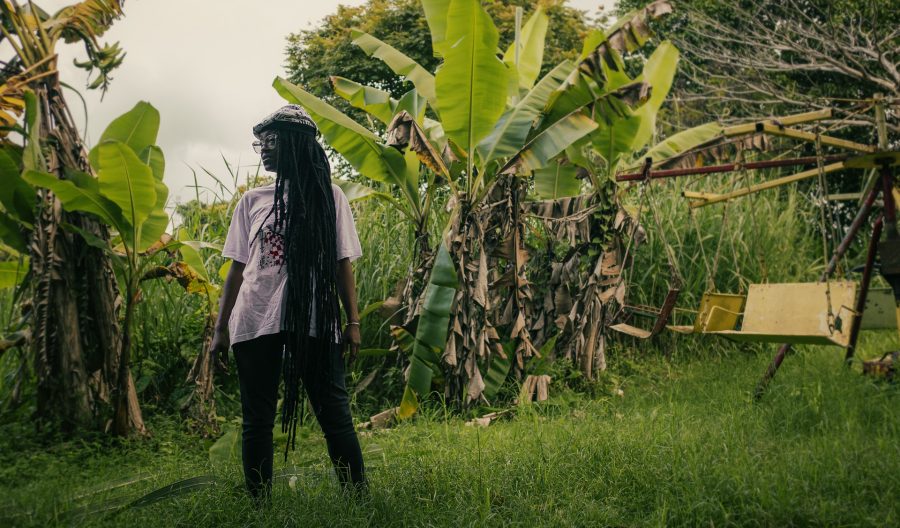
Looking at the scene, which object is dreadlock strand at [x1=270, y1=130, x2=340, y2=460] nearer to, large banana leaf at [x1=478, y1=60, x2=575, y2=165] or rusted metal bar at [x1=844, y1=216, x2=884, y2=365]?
large banana leaf at [x1=478, y1=60, x2=575, y2=165]

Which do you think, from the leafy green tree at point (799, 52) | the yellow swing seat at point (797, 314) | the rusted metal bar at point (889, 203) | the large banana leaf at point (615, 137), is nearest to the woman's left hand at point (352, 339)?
→ the yellow swing seat at point (797, 314)

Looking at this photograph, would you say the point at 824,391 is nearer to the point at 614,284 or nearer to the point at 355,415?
the point at 614,284

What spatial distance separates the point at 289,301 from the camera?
3.43 meters

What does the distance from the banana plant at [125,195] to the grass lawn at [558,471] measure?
117 centimetres

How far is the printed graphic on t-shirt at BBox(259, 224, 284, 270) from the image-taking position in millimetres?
3562

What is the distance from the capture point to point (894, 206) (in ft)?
15.2

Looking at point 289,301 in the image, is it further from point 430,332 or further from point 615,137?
point 615,137

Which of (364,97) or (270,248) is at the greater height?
(364,97)

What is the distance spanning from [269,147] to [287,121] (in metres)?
0.17

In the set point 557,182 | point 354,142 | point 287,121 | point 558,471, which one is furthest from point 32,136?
point 557,182

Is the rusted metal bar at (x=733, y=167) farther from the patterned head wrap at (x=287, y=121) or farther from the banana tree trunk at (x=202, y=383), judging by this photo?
the banana tree trunk at (x=202, y=383)

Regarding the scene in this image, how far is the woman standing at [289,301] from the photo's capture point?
3.47 m

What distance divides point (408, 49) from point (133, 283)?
465 inches

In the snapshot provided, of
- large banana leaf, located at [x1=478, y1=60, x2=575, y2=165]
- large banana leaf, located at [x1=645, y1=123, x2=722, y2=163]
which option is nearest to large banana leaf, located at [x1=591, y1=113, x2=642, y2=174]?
large banana leaf, located at [x1=478, y1=60, x2=575, y2=165]
